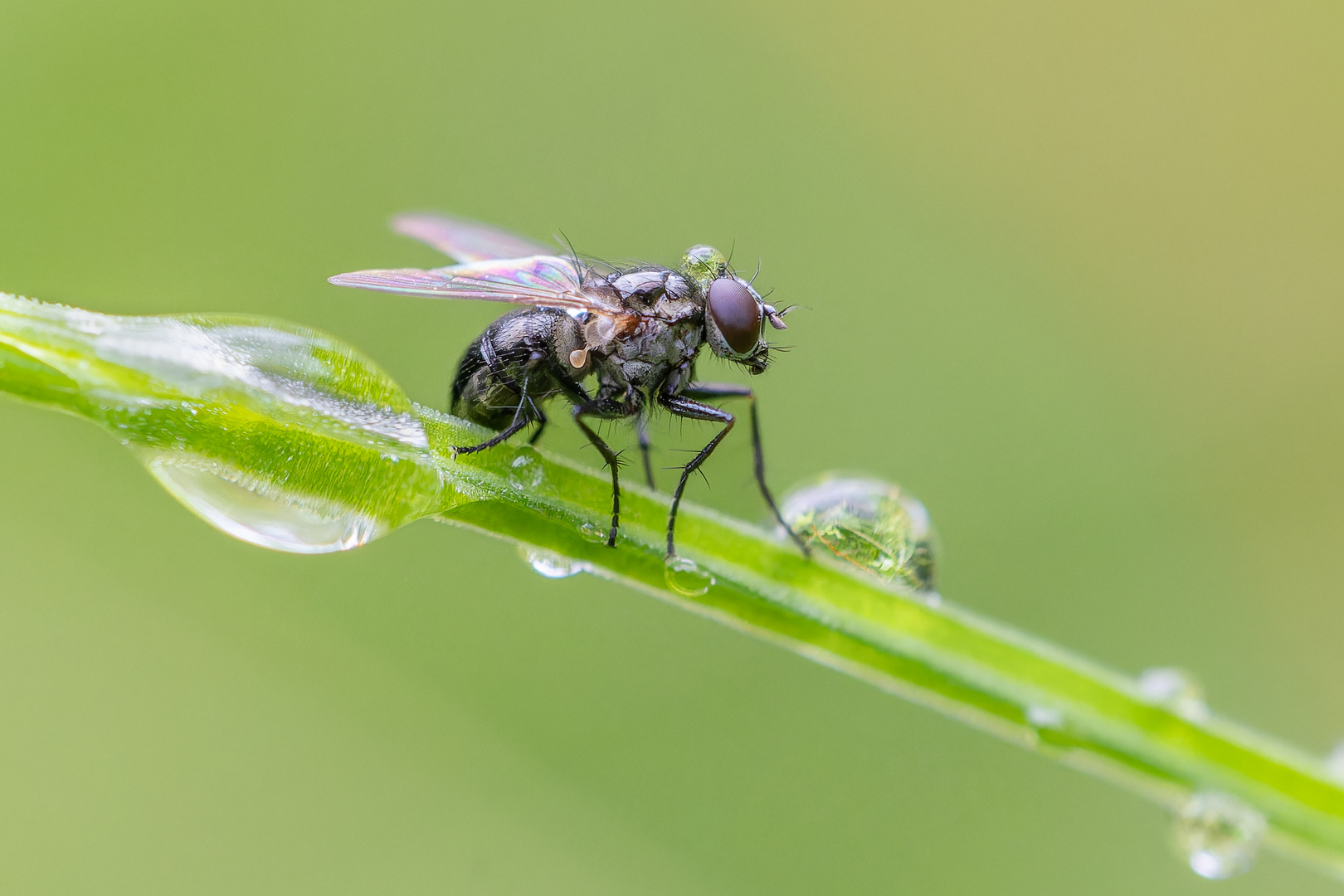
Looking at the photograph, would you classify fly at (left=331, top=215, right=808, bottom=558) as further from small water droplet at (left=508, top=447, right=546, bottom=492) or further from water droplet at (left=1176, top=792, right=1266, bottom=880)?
water droplet at (left=1176, top=792, right=1266, bottom=880)

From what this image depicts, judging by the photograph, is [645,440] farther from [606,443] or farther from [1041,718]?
[1041,718]

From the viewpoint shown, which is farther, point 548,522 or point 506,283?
point 506,283

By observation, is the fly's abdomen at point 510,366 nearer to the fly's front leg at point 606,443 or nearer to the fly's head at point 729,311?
the fly's front leg at point 606,443

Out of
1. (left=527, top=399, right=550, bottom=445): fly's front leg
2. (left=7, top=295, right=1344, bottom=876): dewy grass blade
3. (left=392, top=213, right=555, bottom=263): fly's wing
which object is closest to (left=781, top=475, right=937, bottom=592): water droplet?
(left=7, top=295, right=1344, bottom=876): dewy grass blade

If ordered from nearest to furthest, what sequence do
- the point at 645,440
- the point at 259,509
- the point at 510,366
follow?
the point at 259,509
the point at 510,366
the point at 645,440

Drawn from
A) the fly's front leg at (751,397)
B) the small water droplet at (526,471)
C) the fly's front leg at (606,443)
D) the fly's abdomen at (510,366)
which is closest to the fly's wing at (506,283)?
the fly's abdomen at (510,366)

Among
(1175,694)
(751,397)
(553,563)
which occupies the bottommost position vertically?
(553,563)

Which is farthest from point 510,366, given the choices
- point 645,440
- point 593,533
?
point 593,533

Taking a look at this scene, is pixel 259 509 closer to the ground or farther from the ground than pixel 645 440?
closer to the ground
